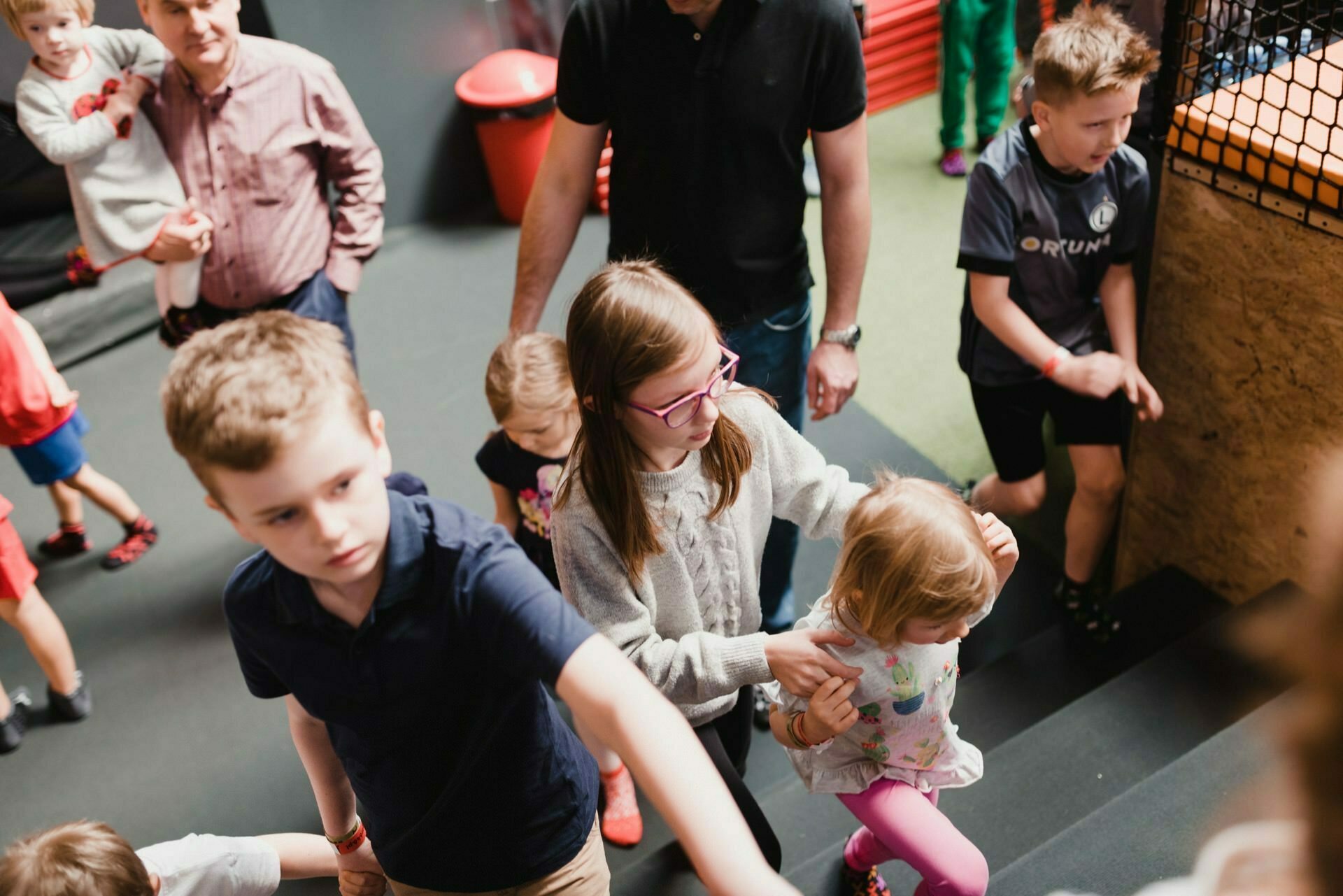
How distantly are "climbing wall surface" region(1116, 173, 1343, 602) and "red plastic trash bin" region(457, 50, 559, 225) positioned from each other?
110 inches

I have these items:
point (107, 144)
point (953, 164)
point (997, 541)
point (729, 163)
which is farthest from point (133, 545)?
point (953, 164)

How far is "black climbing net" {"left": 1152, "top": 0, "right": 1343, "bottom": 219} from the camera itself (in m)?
2.27

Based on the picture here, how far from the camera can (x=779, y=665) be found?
5.18 feet

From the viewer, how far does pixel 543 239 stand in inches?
93.7

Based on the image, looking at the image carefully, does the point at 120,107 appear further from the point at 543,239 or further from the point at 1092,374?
the point at 1092,374

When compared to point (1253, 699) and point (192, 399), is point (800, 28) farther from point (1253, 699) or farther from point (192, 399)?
point (1253, 699)

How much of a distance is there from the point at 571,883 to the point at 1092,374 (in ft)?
5.63

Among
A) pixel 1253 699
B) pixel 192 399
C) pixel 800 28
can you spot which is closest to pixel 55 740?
pixel 192 399

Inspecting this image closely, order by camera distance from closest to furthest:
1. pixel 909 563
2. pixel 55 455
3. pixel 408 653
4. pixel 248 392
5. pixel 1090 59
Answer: pixel 248 392 < pixel 408 653 < pixel 909 563 < pixel 1090 59 < pixel 55 455

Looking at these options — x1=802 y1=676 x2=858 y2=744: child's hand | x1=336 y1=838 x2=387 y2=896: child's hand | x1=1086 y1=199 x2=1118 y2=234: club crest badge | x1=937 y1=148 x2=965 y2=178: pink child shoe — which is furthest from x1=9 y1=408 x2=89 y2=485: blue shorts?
x1=937 y1=148 x2=965 y2=178: pink child shoe

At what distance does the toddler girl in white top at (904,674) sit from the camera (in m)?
1.51

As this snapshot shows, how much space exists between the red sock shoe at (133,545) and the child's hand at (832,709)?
2.86 meters

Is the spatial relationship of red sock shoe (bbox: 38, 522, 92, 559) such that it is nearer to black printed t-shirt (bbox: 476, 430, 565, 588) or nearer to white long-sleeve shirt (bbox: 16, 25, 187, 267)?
white long-sleeve shirt (bbox: 16, 25, 187, 267)

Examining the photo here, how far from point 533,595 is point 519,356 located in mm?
1198
